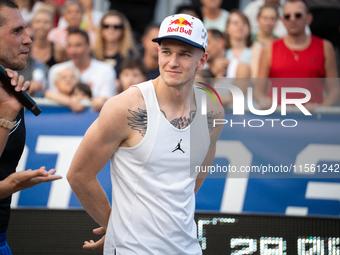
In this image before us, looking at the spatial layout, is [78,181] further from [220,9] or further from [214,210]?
[220,9]

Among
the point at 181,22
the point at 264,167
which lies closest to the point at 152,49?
the point at 264,167

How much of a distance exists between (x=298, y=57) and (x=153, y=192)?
10.7 ft

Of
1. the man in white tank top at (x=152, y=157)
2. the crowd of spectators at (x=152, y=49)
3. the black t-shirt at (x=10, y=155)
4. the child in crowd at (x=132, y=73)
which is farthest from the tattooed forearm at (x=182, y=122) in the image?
the child in crowd at (x=132, y=73)

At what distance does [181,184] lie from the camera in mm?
2389

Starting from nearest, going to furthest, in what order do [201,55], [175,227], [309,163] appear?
1. [175,227]
2. [201,55]
3. [309,163]

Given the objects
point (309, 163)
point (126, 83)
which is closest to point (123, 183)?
point (309, 163)

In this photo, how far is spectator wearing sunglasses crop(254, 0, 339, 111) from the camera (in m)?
4.73

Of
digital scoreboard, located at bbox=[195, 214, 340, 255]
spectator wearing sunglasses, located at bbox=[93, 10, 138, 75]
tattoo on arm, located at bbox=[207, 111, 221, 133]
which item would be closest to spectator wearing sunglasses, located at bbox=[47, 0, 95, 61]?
spectator wearing sunglasses, located at bbox=[93, 10, 138, 75]

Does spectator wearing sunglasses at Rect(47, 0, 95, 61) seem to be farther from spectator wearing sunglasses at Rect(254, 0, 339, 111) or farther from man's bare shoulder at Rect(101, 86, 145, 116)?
→ man's bare shoulder at Rect(101, 86, 145, 116)

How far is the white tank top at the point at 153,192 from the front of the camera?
2.32 meters

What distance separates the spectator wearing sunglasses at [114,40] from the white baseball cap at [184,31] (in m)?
3.62

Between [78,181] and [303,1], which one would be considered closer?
[78,181]

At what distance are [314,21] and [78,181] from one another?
4746 mm

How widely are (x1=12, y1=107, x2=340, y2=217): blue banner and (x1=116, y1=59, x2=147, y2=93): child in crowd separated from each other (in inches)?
51.0
